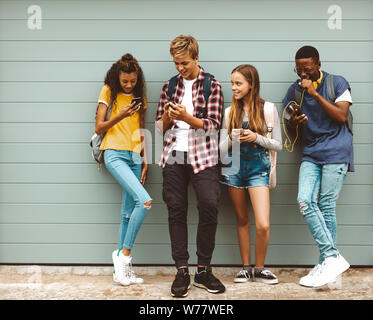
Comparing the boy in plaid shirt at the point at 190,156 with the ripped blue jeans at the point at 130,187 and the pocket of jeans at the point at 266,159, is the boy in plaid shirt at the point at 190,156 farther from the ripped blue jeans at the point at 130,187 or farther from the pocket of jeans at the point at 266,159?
the pocket of jeans at the point at 266,159

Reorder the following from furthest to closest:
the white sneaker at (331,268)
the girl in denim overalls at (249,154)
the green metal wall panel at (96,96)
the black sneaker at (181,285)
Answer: the green metal wall panel at (96,96) < the girl in denim overalls at (249,154) < the white sneaker at (331,268) < the black sneaker at (181,285)

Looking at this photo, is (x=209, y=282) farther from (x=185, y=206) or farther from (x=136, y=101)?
(x=136, y=101)

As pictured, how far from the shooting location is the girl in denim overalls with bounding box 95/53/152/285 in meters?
3.63

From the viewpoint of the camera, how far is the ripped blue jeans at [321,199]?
11.6ft

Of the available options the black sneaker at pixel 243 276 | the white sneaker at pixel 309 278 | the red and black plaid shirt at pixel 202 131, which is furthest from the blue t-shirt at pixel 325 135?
the black sneaker at pixel 243 276

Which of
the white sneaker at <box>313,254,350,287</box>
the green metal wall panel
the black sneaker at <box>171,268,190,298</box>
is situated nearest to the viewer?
the black sneaker at <box>171,268,190,298</box>

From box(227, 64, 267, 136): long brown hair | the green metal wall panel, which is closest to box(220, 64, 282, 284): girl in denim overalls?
box(227, 64, 267, 136): long brown hair

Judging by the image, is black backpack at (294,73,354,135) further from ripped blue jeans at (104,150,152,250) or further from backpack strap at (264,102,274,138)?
ripped blue jeans at (104,150,152,250)

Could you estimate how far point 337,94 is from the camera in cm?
361

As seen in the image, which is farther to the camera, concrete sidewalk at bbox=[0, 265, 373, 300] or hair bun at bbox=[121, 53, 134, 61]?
hair bun at bbox=[121, 53, 134, 61]

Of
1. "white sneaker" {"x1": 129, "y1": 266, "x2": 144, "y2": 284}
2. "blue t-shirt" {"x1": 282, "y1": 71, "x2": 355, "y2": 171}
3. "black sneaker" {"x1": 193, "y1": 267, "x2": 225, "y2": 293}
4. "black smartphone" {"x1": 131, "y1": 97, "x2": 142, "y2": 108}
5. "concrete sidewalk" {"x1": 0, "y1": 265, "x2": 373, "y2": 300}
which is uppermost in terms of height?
"black smartphone" {"x1": 131, "y1": 97, "x2": 142, "y2": 108}

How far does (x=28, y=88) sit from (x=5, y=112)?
12.1 inches

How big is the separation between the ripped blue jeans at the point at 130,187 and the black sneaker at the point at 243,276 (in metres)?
0.94

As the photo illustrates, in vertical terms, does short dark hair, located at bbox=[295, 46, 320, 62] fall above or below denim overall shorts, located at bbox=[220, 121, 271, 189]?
above
